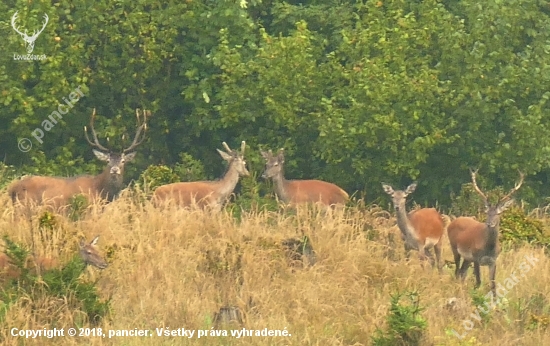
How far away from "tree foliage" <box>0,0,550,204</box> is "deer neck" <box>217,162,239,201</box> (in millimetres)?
1405

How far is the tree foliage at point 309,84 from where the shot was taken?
17.8m

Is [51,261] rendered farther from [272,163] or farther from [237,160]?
[272,163]

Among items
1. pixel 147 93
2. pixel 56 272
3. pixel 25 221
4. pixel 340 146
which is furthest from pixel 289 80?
pixel 56 272

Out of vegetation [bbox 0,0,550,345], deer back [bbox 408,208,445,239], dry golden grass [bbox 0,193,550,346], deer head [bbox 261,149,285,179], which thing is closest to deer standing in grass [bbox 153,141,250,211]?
vegetation [bbox 0,0,550,345]

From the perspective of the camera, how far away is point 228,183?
1717 centimetres

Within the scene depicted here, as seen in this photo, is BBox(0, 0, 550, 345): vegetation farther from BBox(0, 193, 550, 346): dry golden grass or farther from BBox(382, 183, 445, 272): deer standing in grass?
BBox(382, 183, 445, 272): deer standing in grass

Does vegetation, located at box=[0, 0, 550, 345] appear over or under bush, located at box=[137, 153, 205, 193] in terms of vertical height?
over

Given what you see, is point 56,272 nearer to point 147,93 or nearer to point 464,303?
point 464,303

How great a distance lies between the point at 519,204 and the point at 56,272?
9364 mm

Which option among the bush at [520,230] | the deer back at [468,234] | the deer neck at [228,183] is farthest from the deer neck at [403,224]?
the deer neck at [228,183]

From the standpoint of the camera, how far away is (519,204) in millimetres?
18547

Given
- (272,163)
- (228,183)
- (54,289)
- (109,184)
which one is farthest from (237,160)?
(54,289)

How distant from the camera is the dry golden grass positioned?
1137 cm

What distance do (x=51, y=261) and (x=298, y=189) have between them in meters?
6.18
